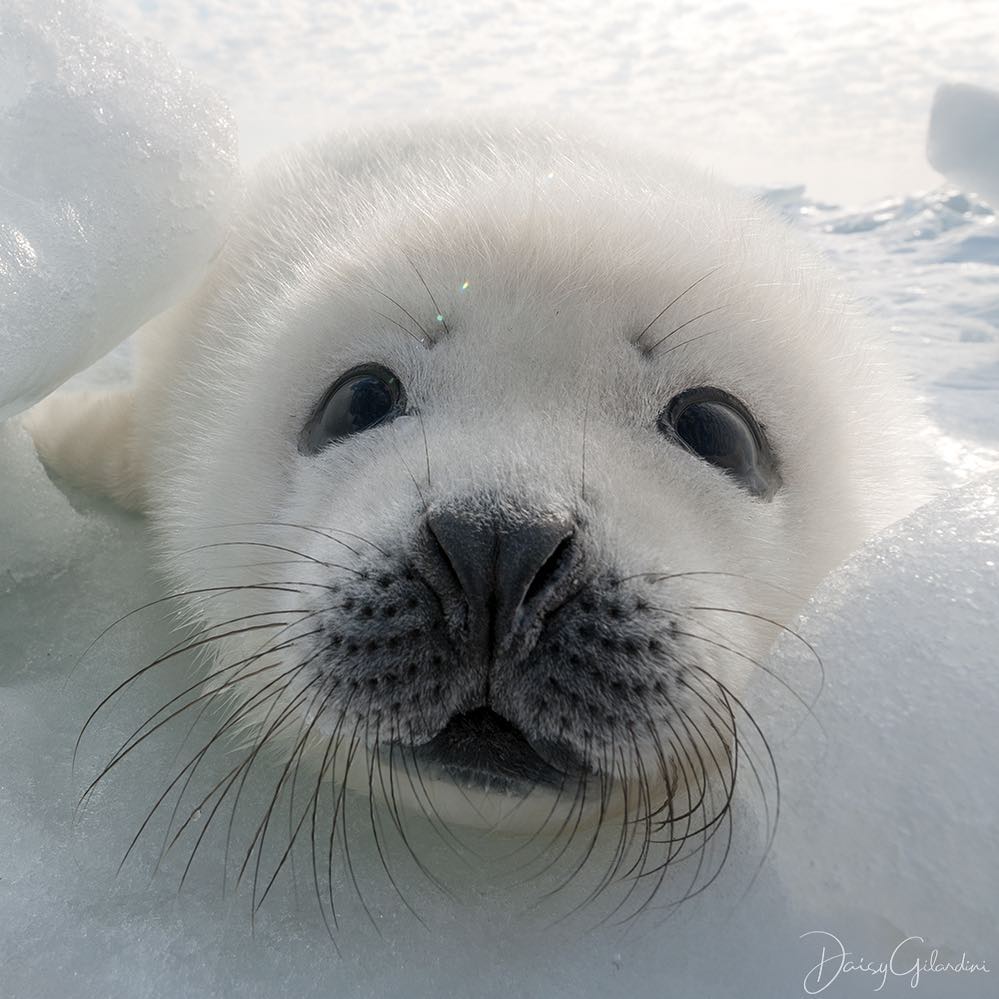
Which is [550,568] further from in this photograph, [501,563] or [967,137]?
[967,137]

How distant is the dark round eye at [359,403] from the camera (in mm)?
1633

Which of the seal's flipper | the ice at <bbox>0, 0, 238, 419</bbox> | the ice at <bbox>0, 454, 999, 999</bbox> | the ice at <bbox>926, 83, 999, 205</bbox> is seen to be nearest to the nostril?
the ice at <bbox>0, 454, 999, 999</bbox>

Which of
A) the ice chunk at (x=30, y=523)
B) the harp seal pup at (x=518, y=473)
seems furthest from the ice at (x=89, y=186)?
the ice chunk at (x=30, y=523)

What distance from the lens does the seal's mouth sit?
126 centimetres

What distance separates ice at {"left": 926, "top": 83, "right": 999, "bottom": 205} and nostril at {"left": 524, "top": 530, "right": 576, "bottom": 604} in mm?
5018

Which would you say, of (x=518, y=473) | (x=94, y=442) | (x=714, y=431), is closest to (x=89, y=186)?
(x=94, y=442)

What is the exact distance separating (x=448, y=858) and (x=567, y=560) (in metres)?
0.53

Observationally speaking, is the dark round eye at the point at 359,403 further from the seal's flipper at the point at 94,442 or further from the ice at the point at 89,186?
the seal's flipper at the point at 94,442

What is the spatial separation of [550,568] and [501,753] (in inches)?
10.2

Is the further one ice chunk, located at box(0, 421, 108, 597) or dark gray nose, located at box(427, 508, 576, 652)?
ice chunk, located at box(0, 421, 108, 597)

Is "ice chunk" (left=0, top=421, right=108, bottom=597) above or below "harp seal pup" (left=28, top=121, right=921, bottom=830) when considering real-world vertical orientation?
below

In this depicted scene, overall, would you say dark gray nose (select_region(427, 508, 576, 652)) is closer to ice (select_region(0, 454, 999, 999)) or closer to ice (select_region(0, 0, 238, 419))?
ice (select_region(0, 454, 999, 999))

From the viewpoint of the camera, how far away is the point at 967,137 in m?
5.48

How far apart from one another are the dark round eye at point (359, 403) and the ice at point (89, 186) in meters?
0.57
